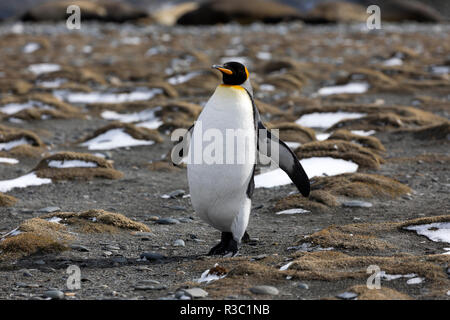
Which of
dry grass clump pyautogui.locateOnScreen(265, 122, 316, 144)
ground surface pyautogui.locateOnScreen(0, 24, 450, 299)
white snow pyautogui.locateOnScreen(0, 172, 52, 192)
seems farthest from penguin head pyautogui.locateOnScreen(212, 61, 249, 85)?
dry grass clump pyautogui.locateOnScreen(265, 122, 316, 144)

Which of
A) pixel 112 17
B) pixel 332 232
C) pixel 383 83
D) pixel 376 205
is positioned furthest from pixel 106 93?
→ pixel 112 17

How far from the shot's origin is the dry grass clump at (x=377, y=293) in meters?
4.84

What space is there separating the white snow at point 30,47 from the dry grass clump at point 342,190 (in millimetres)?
26761

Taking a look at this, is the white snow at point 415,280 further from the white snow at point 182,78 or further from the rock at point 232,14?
the rock at point 232,14

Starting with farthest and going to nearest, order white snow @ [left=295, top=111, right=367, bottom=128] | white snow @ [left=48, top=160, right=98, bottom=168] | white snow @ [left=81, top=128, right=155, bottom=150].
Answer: white snow @ [left=295, top=111, right=367, bottom=128] → white snow @ [left=81, top=128, right=155, bottom=150] → white snow @ [left=48, top=160, right=98, bottom=168]

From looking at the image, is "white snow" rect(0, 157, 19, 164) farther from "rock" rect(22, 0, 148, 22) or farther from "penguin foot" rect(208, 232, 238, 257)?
"rock" rect(22, 0, 148, 22)

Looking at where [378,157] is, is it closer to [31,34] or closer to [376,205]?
[376,205]

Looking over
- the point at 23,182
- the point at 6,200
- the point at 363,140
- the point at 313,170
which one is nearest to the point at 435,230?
the point at 313,170

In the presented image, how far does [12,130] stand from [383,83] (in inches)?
456

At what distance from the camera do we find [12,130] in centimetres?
1388

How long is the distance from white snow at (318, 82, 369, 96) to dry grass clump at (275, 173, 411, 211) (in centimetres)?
1073

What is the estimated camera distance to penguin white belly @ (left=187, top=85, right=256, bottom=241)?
676 centimetres

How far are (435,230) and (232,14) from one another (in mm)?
49904
